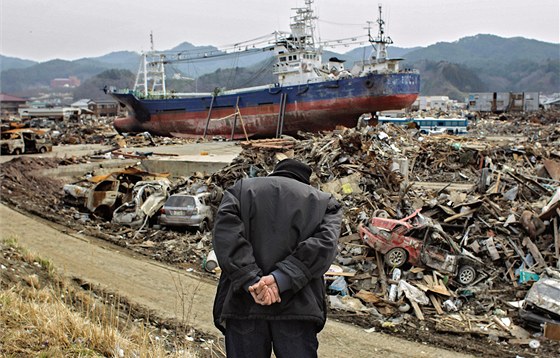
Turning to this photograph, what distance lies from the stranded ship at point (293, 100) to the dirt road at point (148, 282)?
71.0ft

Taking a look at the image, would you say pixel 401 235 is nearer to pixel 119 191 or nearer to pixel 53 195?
pixel 119 191

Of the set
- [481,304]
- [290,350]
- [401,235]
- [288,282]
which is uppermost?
[288,282]

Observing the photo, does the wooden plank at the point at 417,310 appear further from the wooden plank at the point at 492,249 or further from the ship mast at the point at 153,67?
the ship mast at the point at 153,67

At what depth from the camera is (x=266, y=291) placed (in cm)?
314

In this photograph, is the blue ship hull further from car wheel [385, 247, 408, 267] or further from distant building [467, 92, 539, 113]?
distant building [467, 92, 539, 113]

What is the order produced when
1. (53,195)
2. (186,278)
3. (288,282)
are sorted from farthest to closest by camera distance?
(53,195), (186,278), (288,282)

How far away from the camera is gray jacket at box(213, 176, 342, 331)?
10.5ft

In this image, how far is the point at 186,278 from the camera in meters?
10.2

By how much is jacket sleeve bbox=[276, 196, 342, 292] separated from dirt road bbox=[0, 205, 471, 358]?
90.7 inches

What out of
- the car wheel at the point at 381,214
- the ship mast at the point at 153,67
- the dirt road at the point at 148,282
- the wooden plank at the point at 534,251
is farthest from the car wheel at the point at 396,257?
the ship mast at the point at 153,67

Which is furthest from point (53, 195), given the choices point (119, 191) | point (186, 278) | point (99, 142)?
point (99, 142)

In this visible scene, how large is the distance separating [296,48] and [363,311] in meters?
33.5

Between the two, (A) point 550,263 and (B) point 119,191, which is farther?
(B) point 119,191

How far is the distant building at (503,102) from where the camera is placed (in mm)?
76688
